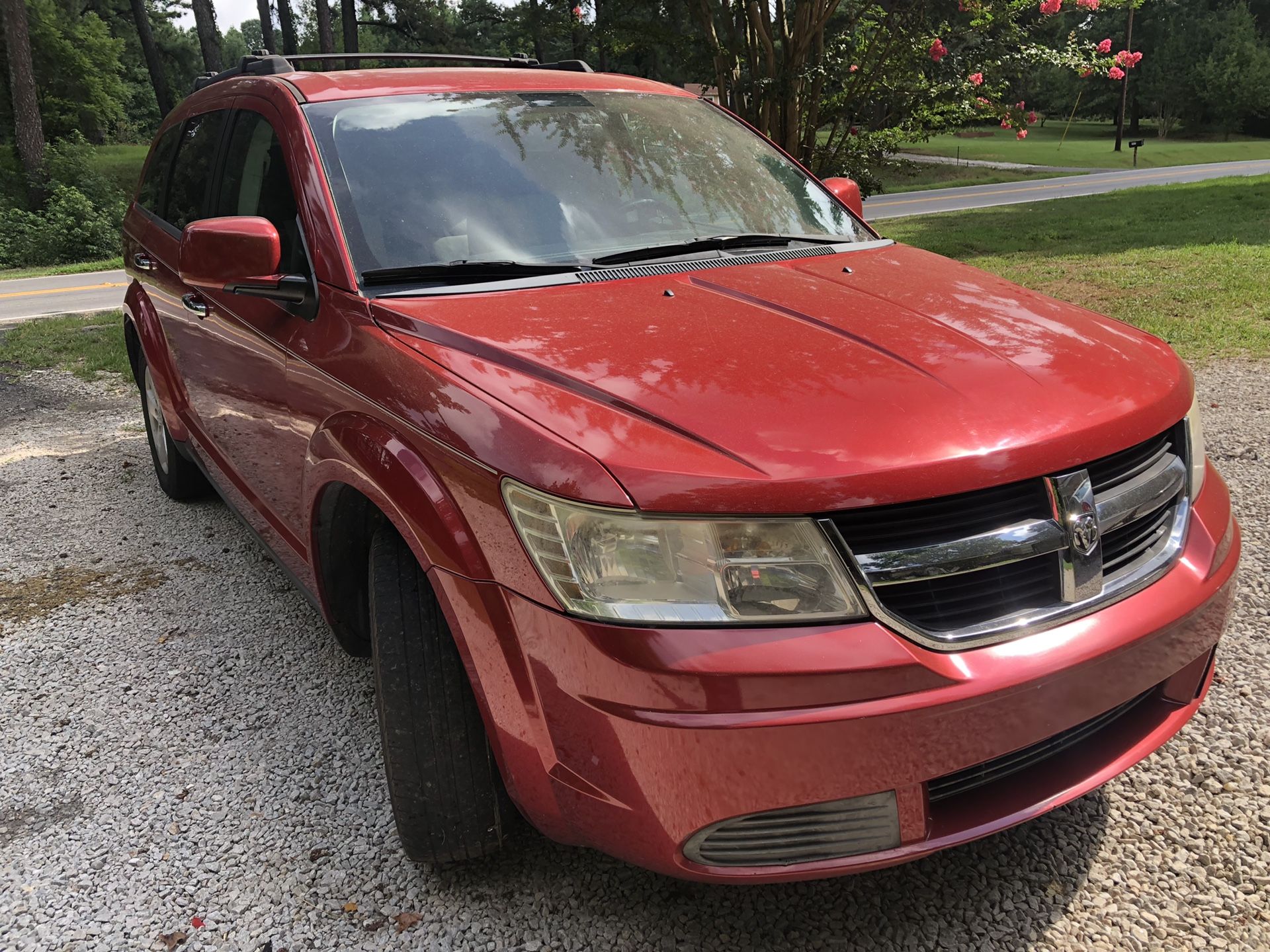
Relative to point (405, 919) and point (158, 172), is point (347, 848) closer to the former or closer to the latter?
point (405, 919)

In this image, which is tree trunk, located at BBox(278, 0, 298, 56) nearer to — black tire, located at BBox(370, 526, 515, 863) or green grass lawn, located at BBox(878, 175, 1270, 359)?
green grass lawn, located at BBox(878, 175, 1270, 359)

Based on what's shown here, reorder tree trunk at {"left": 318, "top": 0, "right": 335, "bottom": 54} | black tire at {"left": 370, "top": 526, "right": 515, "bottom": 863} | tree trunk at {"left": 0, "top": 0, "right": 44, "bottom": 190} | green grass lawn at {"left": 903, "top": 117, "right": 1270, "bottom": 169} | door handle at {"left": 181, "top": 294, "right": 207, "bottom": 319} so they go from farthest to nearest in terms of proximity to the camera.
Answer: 1. green grass lawn at {"left": 903, "top": 117, "right": 1270, "bottom": 169}
2. tree trunk at {"left": 318, "top": 0, "right": 335, "bottom": 54}
3. tree trunk at {"left": 0, "top": 0, "right": 44, "bottom": 190}
4. door handle at {"left": 181, "top": 294, "right": 207, "bottom": 319}
5. black tire at {"left": 370, "top": 526, "right": 515, "bottom": 863}

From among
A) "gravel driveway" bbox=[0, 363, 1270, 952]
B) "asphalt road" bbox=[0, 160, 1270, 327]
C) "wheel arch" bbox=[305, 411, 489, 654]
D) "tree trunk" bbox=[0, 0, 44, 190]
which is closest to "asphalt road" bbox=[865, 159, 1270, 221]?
"asphalt road" bbox=[0, 160, 1270, 327]

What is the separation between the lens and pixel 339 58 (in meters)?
3.47

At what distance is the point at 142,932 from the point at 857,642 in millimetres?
1678

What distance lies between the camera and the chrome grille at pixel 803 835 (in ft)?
5.39

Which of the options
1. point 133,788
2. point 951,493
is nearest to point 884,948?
point 951,493

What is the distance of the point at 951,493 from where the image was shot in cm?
163

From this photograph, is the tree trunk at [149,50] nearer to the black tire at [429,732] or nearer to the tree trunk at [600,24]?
the tree trunk at [600,24]

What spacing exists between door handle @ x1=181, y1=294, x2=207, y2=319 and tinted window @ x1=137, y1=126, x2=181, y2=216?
34.9 inches

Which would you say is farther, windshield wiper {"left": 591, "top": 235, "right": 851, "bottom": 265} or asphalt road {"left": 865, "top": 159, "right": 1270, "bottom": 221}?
asphalt road {"left": 865, "top": 159, "right": 1270, "bottom": 221}

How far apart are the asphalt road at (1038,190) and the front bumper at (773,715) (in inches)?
695

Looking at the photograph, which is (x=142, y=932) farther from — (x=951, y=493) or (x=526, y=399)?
(x=951, y=493)

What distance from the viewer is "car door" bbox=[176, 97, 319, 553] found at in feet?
8.44
